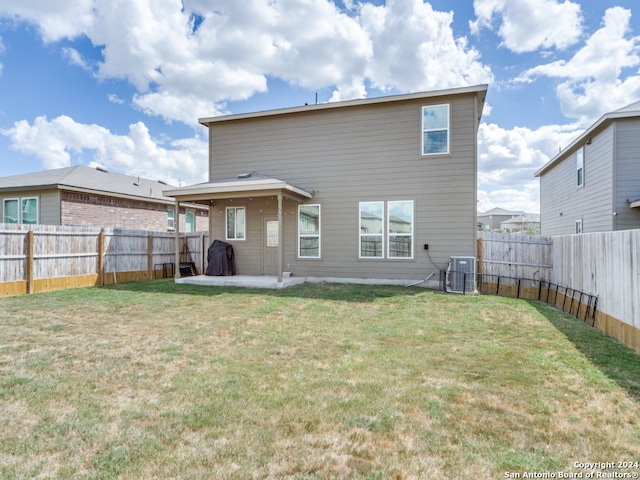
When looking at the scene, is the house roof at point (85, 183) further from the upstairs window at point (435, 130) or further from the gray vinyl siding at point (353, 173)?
the upstairs window at point (435, 130)

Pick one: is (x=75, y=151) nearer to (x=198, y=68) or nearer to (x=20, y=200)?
(x=20, y=200)

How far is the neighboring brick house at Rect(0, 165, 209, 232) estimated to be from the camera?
1333 centimetres

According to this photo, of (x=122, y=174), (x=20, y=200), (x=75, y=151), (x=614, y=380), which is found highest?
(x=75, y=151)

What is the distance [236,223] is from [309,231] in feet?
8.76

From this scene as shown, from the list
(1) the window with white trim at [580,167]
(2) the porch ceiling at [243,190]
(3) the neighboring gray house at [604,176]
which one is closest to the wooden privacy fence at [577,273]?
(3) the neighboring gray house at [604,176]

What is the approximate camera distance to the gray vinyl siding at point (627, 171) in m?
9.80

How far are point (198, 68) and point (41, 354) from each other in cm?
1056

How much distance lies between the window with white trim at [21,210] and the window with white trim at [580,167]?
20975 mm

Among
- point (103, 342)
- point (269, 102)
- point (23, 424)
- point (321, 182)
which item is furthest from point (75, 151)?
point (23, 424)

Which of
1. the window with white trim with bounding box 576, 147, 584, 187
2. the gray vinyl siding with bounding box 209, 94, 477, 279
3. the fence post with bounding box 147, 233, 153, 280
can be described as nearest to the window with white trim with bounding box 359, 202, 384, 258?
the gray vinyl siding with bounding box 209, 94, 477, 279

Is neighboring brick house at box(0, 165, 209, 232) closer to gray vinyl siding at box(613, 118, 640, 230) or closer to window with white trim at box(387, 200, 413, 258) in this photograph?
window with white trim at box(387, 200, 413, 258)

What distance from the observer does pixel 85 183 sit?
14.2 m

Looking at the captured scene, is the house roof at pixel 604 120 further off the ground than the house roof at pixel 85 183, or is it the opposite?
the house roof at pixel 604 120

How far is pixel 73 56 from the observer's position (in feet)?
39.5
